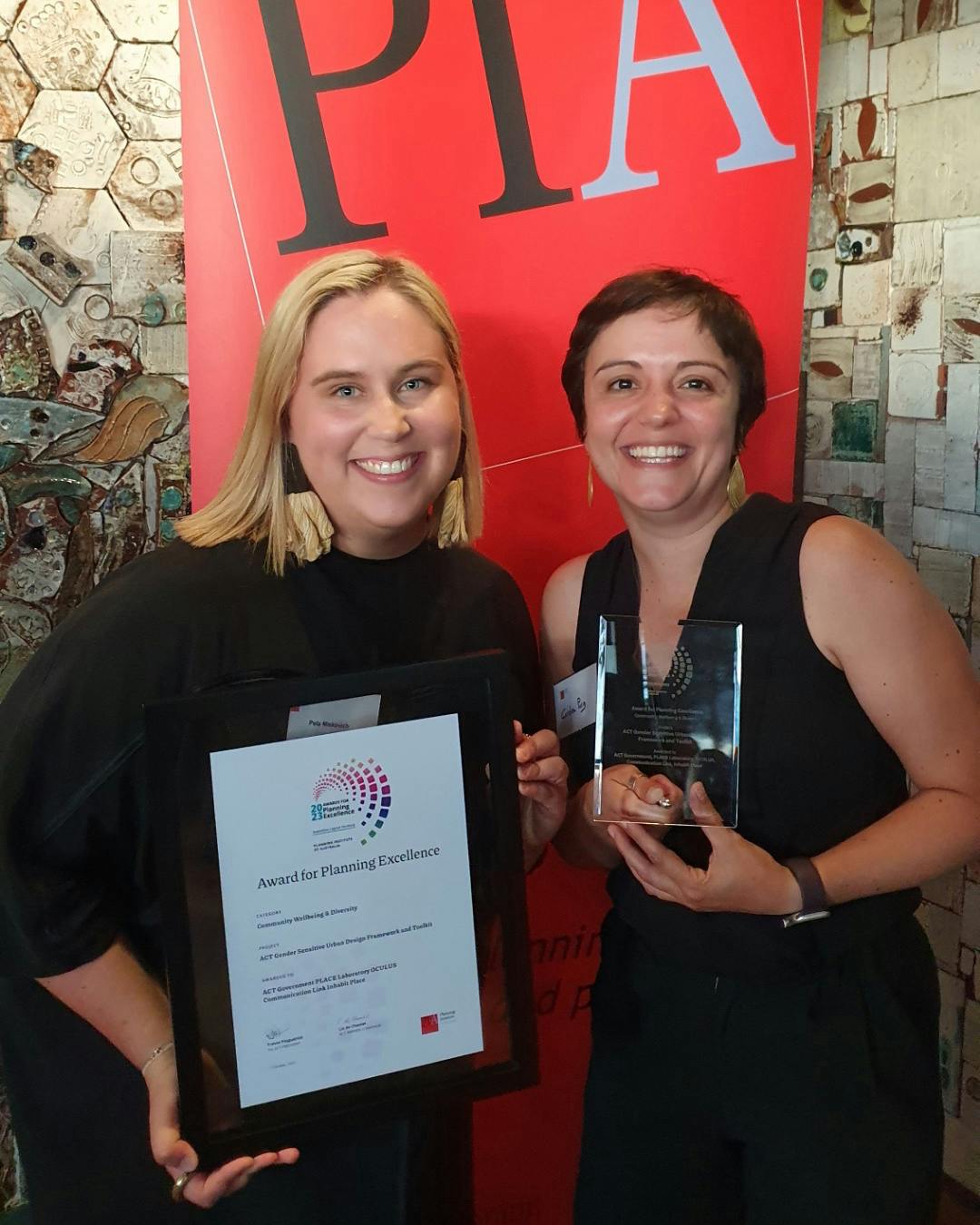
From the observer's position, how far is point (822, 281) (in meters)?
2.35

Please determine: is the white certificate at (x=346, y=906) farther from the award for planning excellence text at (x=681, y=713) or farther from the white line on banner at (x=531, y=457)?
the white line on banner at (x=531, y=457)

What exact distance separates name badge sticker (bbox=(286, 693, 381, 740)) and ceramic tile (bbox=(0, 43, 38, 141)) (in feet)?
4.16

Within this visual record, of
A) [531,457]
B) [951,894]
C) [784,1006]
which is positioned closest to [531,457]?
[531,457]

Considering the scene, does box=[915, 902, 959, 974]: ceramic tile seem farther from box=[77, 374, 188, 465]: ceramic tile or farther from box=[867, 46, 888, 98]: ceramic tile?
box=[77, 374, 188, 465]: ceramic tile

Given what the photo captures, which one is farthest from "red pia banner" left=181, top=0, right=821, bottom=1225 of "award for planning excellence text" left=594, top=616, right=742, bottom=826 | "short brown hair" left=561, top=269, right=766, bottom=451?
"award for planning excellence text" left=594, top=616, right=742, bottom=826

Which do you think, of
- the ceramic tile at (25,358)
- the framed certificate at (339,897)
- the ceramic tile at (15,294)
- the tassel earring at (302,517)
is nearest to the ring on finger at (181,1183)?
the framed certificate at (339,897)

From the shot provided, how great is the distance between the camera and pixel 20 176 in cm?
177

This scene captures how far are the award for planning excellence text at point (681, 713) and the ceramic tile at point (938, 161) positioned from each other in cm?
130

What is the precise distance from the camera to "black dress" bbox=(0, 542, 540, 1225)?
1.23 meters

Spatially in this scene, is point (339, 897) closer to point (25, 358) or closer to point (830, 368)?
point (25, 358)

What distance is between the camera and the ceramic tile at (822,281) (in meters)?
2.32

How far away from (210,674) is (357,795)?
0.87 feet

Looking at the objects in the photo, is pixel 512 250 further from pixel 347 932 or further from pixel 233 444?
pixel 347 932

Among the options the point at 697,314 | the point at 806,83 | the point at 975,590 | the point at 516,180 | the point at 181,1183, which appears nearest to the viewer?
the point at 181,1183
